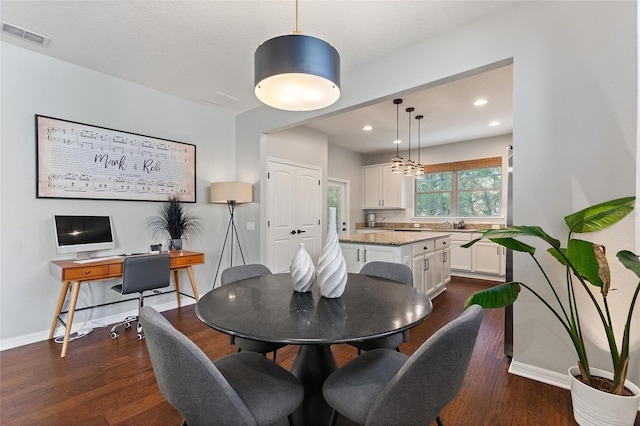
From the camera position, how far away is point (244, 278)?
6.90ft

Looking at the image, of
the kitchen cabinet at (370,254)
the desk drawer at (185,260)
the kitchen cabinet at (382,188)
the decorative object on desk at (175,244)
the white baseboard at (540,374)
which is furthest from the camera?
the kitchen cabinet at (382,188)

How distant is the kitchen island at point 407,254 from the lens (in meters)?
3.27

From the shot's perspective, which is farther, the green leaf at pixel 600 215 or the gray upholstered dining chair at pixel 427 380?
the green leaf at pixel 600 215

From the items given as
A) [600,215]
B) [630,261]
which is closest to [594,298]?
[630,261]

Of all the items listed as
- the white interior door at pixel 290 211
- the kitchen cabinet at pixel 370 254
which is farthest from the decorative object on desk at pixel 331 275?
the white interior door at pixel 290 211

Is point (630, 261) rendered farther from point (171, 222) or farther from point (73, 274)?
point (171, 222)

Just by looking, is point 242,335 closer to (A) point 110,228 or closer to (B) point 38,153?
(A) point 110,228

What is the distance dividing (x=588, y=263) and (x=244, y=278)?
2091mm

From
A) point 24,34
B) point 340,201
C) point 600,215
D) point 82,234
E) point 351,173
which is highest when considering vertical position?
point 24,34

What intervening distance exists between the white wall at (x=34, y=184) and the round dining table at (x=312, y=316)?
2.19 m

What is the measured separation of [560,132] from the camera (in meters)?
1.92

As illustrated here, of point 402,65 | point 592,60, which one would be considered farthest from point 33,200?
point 592,60

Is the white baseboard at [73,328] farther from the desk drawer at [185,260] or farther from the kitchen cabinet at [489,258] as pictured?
the kitchen cabinet at [489,258]

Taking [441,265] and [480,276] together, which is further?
[480,276]
